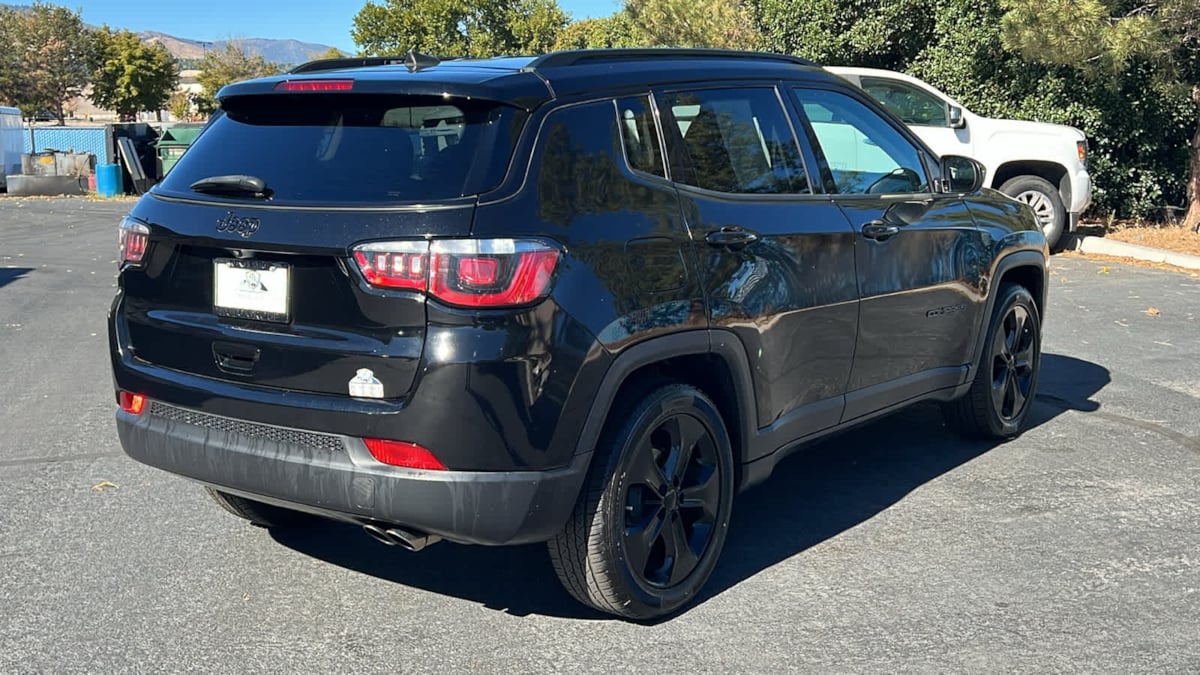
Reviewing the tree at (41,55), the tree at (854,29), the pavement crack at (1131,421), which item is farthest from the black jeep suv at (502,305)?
the tree at (41,55)

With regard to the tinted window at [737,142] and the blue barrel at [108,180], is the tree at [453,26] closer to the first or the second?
the blue barrel at [108,180]

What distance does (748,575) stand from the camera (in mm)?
4398

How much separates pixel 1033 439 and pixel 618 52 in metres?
3.32

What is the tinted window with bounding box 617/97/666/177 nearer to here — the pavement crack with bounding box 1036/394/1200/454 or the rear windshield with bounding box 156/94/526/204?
the rear windshield with bounding box 156/94/526/204

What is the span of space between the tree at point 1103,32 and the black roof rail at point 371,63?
33.0 feet

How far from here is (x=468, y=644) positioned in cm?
380

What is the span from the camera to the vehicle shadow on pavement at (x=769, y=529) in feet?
14.1

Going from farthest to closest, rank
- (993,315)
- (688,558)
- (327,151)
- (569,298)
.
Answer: (993,315), (688,558), (327,151), (569,298)

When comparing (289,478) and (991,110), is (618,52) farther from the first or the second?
(991,110)

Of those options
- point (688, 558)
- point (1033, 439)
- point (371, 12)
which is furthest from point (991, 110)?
point (371, 12)

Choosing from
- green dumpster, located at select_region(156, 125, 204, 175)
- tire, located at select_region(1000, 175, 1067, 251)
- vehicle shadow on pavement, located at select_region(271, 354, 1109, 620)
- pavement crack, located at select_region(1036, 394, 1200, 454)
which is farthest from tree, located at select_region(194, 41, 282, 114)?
vehicle shadow on pavement, located at select_region(271, 354, 1109, 620)

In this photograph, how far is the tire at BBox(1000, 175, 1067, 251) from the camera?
1395 cm

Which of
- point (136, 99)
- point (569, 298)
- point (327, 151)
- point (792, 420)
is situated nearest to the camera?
point (569, 298)

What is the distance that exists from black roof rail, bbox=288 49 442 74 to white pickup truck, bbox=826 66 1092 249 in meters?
9.98
